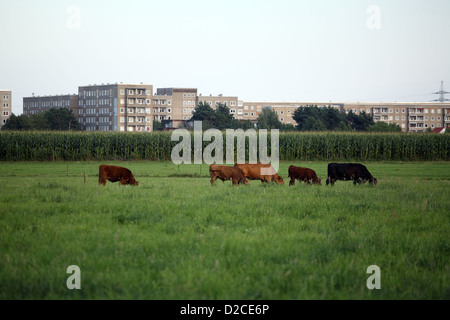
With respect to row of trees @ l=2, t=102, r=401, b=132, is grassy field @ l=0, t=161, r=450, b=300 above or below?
below

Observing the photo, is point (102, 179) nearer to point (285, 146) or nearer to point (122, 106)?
point (285, 146)

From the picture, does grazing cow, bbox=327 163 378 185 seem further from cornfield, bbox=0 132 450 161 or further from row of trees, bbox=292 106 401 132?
row of trees, bbox=292 106 401 132

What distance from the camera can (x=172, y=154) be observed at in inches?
2120

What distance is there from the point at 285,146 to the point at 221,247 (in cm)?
4810

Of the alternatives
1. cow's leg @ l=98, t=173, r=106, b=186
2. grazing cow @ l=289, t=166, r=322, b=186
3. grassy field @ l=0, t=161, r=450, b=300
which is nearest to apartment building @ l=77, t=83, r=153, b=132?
grazing cow @ l=289, t=166, r=322, b=186

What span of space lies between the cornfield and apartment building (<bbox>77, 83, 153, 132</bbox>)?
12627 cm

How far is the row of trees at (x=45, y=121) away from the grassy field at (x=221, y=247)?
12902 cm

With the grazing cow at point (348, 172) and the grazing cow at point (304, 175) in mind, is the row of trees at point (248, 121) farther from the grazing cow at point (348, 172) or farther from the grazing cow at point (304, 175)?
the grazing cow at point (304, 175)

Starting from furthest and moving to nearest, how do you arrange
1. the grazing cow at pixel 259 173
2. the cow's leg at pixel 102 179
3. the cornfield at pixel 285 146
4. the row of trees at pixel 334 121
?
the row of trees at pixel 334 121 < the cornfield at pixel 285 146 < the grazing cow at pixel 259 173 < the cow's leg at pixel 102 179

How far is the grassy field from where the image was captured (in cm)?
655

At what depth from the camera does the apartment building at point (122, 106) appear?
181250 millimetres

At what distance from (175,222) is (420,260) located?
16.2 ft

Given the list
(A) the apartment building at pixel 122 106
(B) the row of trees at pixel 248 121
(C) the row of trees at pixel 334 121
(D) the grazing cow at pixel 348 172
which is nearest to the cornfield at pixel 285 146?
(D) the grazing cow at pixel 348 172
